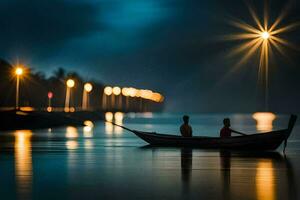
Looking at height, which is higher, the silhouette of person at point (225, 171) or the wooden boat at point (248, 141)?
the wooden boat at point (248, 141)

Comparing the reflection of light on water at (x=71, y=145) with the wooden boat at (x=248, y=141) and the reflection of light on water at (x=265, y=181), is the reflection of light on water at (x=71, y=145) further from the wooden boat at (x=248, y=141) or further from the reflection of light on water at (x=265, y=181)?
the reflection of light on water at (x=265, y=181)

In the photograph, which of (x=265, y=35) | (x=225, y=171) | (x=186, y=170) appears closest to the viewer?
(x=225, y=171)

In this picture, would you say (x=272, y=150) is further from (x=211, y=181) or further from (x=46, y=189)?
(x=46, y=189)

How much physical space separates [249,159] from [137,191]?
1164 centimetres

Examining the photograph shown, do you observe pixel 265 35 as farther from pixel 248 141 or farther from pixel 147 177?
pixel 147 177

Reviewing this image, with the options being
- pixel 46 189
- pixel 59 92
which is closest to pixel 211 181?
pixel 46 189

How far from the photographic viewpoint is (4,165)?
21.0 meters

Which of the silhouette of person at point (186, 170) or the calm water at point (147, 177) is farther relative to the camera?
the silhouette of person at point (186, 170)

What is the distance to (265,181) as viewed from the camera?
53.8 ft

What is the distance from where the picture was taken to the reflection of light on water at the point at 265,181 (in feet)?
44.1

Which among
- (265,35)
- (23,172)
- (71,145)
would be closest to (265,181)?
(23,172)

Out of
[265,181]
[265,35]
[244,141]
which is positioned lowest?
[265,181]

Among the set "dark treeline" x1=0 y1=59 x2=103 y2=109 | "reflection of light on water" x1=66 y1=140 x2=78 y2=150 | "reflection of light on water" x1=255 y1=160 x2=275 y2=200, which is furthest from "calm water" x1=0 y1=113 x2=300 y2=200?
"dark treeline" x1=0 y1=59 x2=103 y2=109

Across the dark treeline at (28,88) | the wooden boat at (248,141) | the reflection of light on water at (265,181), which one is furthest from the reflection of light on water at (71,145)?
the dark treeline at (28,88)
